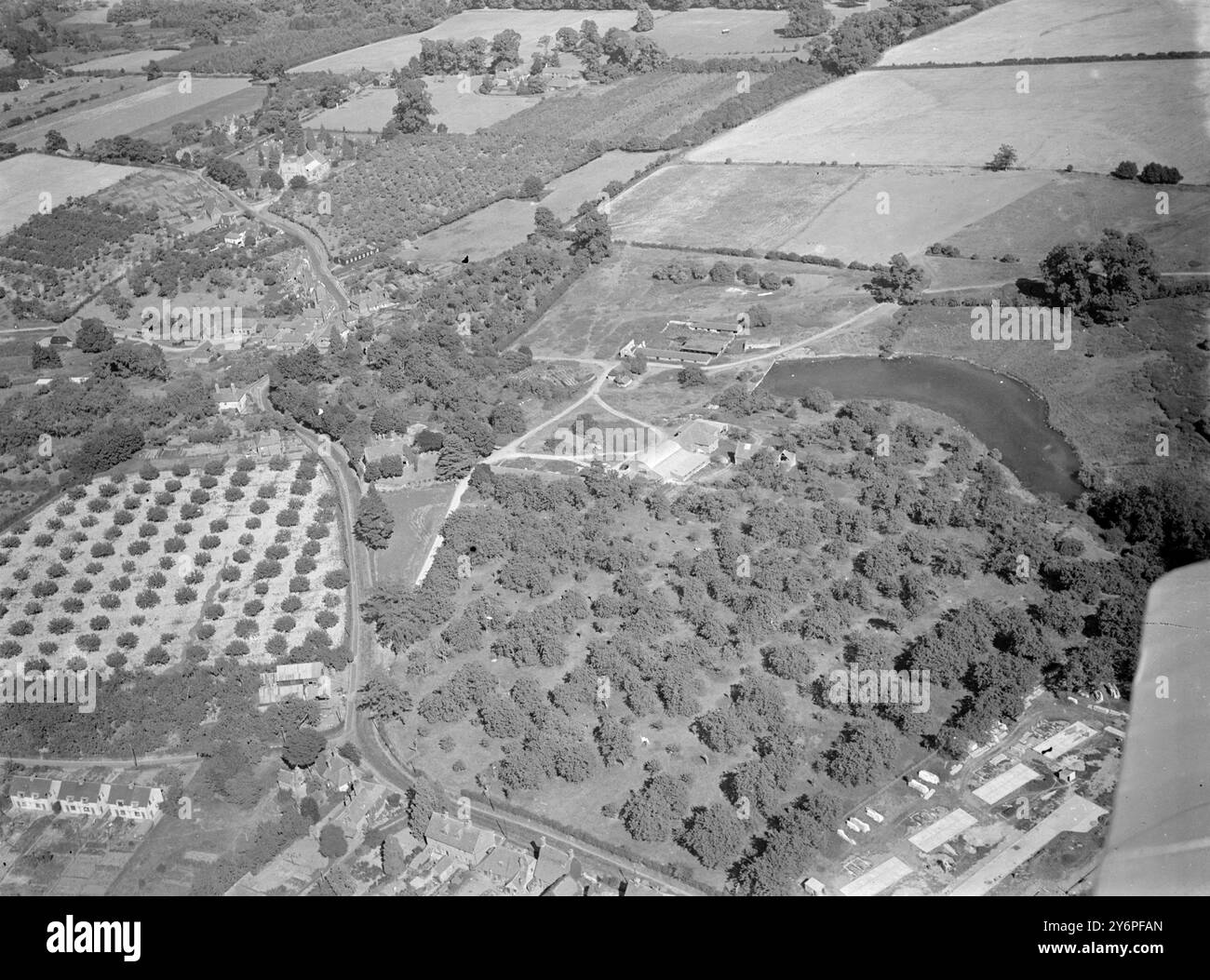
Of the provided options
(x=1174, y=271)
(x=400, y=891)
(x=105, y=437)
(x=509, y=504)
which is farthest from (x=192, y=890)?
(x=1174, y=271)

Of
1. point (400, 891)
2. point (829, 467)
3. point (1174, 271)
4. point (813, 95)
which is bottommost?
point (400, 891)

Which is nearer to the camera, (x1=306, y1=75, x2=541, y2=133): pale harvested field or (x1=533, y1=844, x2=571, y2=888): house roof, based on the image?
(x1=533, y1=844, x2=571, y2=888): house roof

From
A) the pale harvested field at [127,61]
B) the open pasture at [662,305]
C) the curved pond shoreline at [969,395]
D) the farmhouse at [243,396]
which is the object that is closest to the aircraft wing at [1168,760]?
the curved pond shoreline at [969,395]

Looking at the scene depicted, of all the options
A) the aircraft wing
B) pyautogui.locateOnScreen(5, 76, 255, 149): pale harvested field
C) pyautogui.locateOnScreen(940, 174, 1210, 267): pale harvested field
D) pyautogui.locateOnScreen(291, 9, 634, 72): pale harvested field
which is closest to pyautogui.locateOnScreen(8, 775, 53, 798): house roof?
the aircraft wing

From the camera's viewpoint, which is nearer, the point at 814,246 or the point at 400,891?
the point at 400,891

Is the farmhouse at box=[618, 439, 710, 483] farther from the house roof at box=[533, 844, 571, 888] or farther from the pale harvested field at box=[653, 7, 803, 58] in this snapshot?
the pale harvested field at box=[653, 7, 803, 58]

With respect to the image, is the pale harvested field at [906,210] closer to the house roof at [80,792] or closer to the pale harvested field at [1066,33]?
the pale harvested field at [1066,33]

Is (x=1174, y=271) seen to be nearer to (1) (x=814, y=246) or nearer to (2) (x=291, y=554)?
(1) (x=814, y=246)
